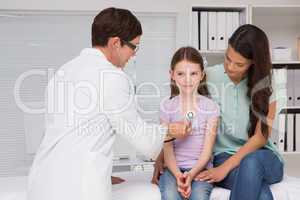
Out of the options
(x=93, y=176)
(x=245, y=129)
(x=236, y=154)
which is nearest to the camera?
(x=93, y=176)

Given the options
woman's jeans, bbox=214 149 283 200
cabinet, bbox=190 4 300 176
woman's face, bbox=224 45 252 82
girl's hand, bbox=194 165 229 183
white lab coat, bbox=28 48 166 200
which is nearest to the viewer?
white lab coat, bbox=28 48 166 200

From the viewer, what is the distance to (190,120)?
164 cm

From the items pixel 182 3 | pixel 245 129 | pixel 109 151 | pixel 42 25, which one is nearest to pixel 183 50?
pixel 245 129

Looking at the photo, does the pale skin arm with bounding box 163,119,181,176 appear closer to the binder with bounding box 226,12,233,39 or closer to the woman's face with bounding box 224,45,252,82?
the woman's face with bounding box 224,45,252,82

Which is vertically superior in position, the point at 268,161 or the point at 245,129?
the point at 245,129

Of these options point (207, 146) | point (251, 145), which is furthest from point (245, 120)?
point (207, 146)

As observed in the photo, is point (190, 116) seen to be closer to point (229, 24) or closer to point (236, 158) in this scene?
point (236, 158)

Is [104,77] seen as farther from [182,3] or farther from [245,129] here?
[182,3]

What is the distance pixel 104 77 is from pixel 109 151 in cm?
27

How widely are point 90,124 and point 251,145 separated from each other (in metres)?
0.71

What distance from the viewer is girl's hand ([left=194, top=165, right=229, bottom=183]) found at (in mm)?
1560

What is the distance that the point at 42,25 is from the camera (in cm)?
278

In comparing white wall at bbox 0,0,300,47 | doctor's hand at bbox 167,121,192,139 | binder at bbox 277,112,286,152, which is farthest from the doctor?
binder at bbox 277,112,286,152

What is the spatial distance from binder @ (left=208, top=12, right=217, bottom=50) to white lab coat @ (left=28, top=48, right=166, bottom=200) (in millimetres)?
1356
